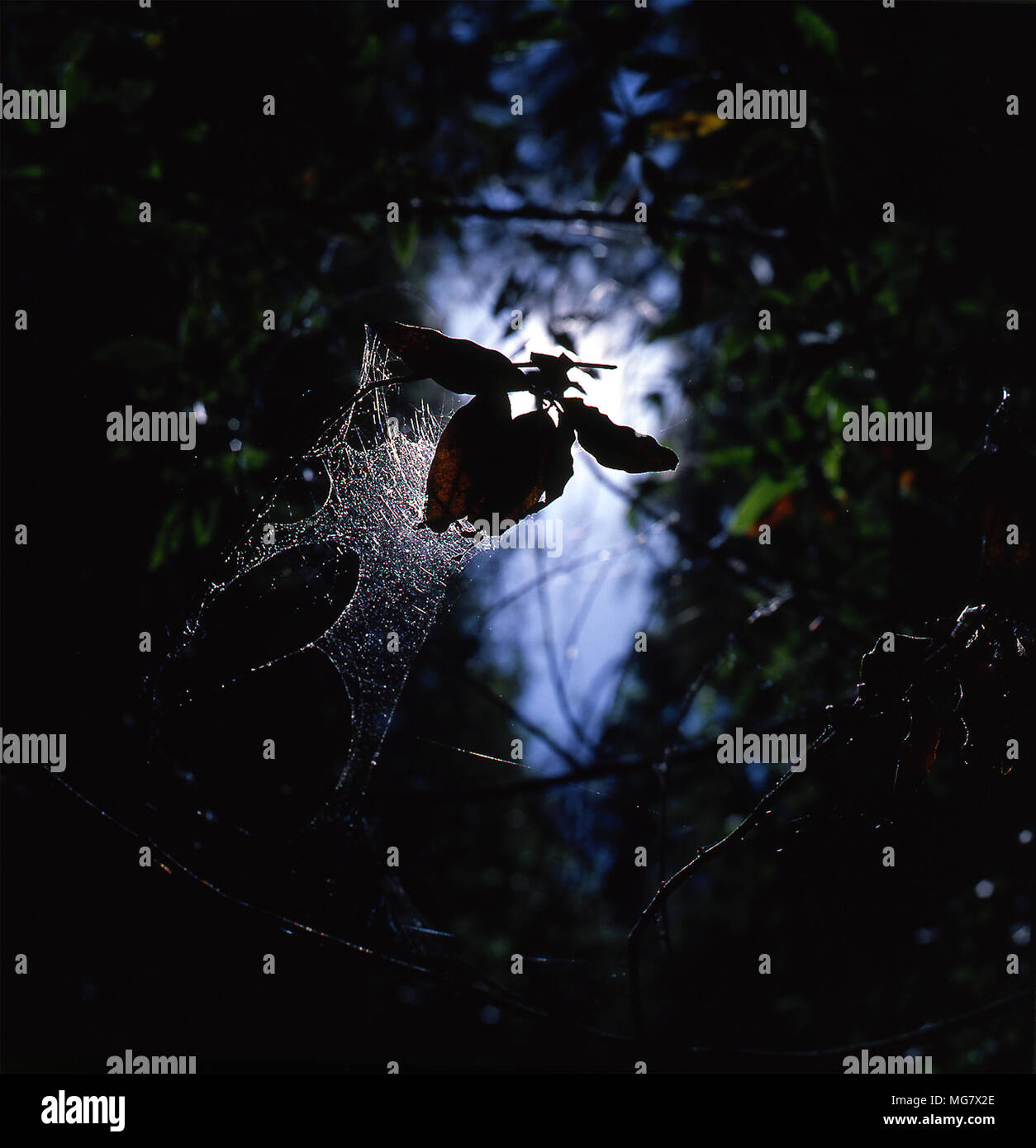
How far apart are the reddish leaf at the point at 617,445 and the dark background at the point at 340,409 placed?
1.69 ft

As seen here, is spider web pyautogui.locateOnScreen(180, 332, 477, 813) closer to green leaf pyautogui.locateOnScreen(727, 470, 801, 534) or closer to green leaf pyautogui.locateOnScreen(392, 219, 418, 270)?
green leaf pyautogui.locateOnScreen(392, 219, 418, 270)

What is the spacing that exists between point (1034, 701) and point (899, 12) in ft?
5.35

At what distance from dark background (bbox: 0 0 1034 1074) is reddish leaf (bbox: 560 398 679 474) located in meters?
0.51

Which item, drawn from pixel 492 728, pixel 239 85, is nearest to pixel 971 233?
pixel 239 85

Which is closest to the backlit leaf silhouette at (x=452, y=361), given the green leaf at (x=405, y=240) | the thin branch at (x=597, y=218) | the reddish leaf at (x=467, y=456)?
the reddish leaf at (x=467, y=456)

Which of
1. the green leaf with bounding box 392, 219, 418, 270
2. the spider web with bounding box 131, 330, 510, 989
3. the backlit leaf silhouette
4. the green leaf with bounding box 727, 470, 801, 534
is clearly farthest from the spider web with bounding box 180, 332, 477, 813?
the green leaf with bounding box 727, 470, 801, 534

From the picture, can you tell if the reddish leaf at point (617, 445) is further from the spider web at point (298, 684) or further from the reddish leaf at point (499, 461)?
the spider web at point (298, 684)

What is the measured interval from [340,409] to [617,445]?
1.46 feet

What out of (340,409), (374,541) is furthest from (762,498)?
(340,409)

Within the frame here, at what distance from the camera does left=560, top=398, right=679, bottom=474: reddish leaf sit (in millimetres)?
726

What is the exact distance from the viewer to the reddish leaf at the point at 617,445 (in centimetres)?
73
